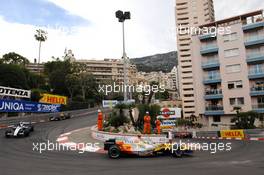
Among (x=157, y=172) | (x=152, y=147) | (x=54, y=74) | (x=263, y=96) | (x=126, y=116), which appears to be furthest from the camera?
(x=54, y=74)

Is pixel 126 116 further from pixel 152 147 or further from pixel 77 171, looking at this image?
pixel 77 171

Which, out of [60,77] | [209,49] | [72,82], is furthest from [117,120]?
[60,77]

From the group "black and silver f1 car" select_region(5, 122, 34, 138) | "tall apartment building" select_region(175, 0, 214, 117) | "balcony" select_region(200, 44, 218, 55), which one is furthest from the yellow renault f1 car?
"tall apartment building" select_region(175, 0, 214, 117)

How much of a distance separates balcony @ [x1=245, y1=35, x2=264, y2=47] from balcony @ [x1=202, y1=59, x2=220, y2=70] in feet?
17.7

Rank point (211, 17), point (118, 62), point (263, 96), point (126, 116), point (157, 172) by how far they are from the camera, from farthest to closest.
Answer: point (118, 62) → point (211, 17) → point (263, 96) → point (126, 116) → point (157, 172)

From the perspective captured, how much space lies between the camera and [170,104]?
77.6 metres

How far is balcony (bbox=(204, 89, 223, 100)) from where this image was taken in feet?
137

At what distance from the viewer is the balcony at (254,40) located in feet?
127

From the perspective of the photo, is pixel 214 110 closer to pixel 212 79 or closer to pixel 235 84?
pixel 212 79

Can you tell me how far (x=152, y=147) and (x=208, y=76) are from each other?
109 feet

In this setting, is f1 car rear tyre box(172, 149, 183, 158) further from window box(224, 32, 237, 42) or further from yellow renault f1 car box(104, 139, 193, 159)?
window box(224, 32, 237, 42)

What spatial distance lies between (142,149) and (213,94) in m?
32.2

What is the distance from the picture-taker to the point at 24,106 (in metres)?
40.4

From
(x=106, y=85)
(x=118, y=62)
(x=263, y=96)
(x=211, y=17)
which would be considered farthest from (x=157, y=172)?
(x=118, y=62)
